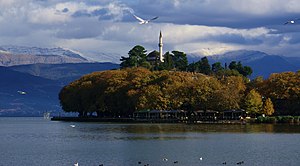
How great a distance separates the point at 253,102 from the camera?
156 metres

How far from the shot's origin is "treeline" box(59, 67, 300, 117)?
513 feet

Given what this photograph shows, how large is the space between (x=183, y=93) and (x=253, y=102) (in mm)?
17224

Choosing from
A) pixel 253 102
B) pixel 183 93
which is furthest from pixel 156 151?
pixel 183 93

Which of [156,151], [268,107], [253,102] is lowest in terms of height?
[156,151]

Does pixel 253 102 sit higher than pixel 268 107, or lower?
higher

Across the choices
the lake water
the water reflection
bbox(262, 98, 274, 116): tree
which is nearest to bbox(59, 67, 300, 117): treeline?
bbox(262, 98, 274, 116): tree

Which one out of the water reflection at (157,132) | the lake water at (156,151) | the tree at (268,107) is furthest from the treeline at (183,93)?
the lake water at (156,151)

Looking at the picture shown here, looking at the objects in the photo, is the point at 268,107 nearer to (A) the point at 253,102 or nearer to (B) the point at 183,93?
(A) the point at 253,102

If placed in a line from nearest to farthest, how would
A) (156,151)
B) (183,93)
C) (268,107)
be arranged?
(156,151)
(268,107)
(183,93)

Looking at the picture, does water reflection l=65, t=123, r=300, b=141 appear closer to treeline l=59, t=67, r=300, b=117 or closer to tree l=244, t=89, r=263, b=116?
tree l=244, t=89, r=263, b=116

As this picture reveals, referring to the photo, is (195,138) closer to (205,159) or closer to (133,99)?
(205,159)

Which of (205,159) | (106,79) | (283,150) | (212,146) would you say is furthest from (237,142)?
(106,79)

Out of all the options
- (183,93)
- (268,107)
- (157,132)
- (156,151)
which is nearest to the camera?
A: (156,151)

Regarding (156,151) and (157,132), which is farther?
(157,132)
